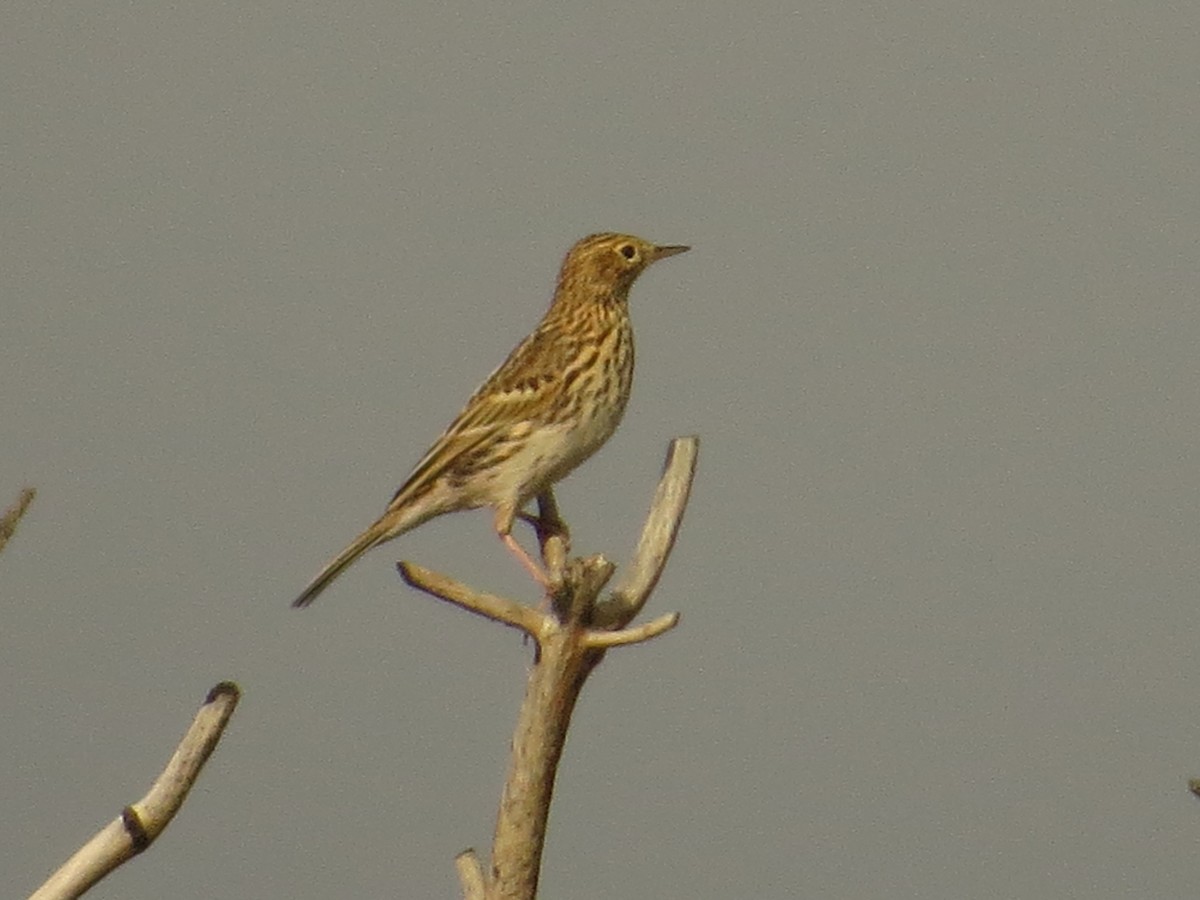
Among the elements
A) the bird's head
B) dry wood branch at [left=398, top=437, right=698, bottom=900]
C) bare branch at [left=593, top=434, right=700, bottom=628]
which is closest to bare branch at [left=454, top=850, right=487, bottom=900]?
dry wood branch at [left=398, top=437, right=698, bottom=900]

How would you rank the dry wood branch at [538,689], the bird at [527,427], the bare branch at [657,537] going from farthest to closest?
the bird at [527,427]
the bare branch at [657,537]
the dry wood branch at [538,689]

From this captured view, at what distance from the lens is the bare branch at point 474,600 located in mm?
3875

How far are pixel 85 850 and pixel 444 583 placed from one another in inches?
31.1

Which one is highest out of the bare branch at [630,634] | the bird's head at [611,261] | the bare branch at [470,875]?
the bird's head at [611,261]

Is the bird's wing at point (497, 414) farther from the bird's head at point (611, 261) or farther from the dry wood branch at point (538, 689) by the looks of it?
the dry wood branch at point (538, 689)

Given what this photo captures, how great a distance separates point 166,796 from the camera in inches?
133

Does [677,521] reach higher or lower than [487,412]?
lower

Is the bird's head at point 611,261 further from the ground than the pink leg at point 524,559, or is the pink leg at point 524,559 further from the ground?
the bird's head at point 611,261

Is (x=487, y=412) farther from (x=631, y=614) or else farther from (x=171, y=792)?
(x=171, y=792)

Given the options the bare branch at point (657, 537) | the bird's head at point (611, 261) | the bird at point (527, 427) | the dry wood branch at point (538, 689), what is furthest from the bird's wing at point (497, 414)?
the dry wood branch at point (538, 689)

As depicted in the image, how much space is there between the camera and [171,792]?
3385mm

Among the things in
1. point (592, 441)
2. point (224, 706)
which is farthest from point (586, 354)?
point (224, 706)

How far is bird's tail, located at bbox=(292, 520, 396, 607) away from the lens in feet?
15.8

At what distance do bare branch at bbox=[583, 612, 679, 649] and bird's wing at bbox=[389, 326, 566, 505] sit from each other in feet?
4.26
